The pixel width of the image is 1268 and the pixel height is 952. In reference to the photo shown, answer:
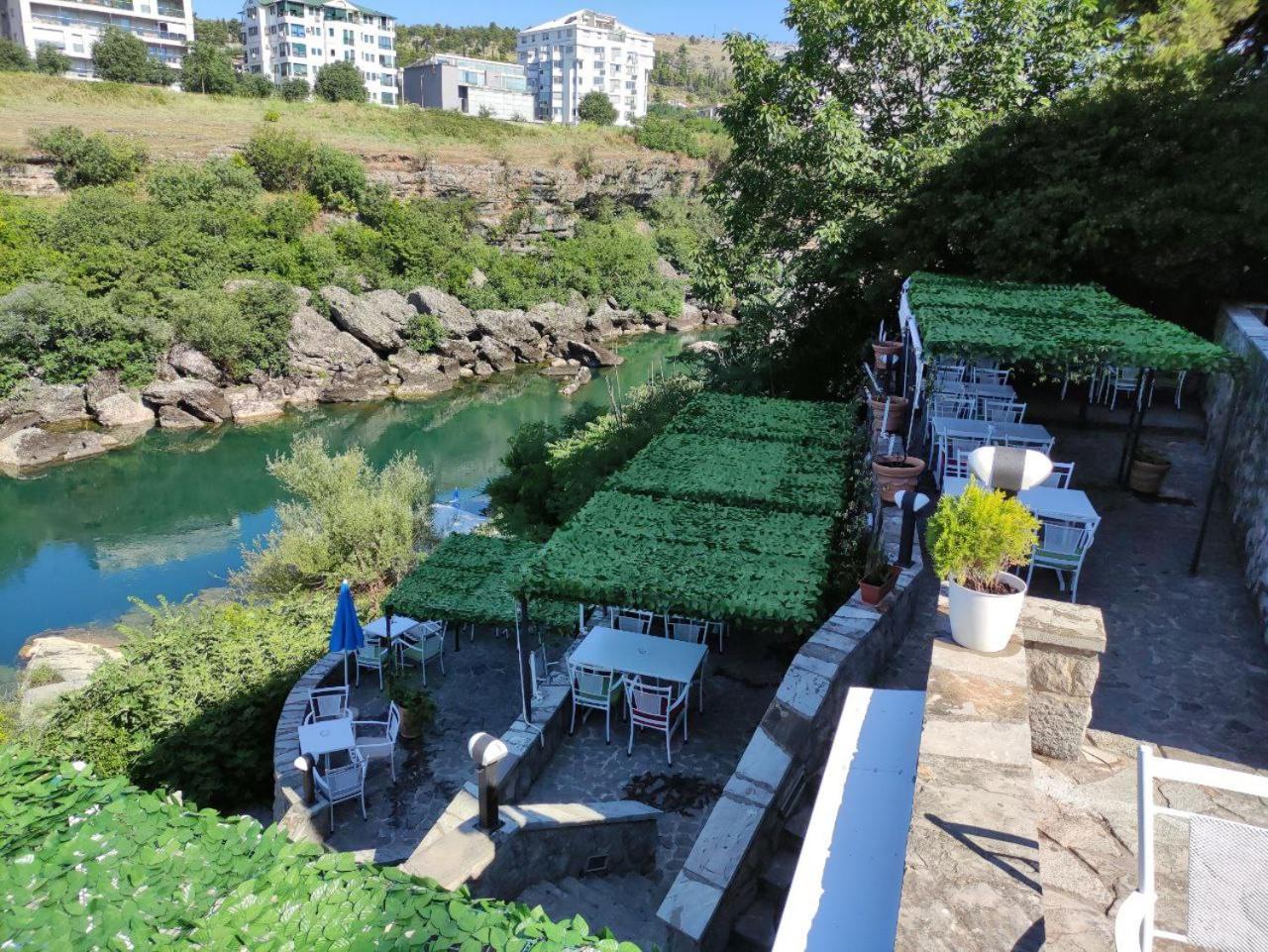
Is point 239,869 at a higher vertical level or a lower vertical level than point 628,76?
lower

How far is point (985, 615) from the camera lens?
3648 mm

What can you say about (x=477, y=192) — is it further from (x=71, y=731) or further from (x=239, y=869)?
(x=239, y=869)

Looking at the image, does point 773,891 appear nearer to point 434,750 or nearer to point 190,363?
point 434,750

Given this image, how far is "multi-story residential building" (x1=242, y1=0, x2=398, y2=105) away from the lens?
6594 centimetres

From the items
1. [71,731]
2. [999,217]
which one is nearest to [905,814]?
[71,731]

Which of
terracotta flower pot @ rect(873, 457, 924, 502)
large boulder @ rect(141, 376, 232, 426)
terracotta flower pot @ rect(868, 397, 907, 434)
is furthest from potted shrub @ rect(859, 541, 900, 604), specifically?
large boulder @ rect(141, 376, 232, 426)

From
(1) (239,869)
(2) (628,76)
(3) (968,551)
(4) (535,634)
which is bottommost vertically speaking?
(4) (535,634)

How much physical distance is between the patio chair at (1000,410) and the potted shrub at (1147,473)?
5.05 ft

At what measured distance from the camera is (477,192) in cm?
4534

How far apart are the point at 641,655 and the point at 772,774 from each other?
7.13 ft

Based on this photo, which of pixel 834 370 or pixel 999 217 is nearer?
pixel 999 217

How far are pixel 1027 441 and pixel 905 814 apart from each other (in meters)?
5.76

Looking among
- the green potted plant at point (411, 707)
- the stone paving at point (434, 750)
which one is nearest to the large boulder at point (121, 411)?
the stone paving at point (434, 750)

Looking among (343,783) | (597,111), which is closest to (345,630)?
(343,783)
